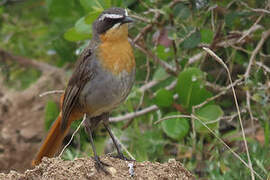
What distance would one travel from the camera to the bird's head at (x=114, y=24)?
15.0ft

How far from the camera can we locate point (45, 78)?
744 cm

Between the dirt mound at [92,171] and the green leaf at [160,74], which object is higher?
the dirt mound at [92,171]

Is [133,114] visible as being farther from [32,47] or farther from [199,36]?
[32,47]

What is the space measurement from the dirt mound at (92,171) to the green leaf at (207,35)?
2069 mm

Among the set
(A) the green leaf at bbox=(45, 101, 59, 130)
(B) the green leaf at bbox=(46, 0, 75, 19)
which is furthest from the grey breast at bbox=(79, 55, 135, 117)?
(B) the green leaf at bbox=(46, 0, 75, 19)

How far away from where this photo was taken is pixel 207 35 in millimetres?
Answer: 5527

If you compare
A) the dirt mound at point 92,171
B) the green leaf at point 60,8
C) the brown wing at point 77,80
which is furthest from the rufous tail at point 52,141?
the green leaf at point 60,8

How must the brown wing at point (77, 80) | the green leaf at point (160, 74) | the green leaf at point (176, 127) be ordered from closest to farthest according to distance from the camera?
1. the brown wing at point (77, 80)
2. the green leaf at point (176, 127)
3. the green leaf at point (160, 74)

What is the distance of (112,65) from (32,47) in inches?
160

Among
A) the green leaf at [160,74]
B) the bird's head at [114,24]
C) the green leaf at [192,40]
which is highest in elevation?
the bird's head at [114,24]

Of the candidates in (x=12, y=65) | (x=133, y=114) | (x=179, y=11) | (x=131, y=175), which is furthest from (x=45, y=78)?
(x=131, y=175)

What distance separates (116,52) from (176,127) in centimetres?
124

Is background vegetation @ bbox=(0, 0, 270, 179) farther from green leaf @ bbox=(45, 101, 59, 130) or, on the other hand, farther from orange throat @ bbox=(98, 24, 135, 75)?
orange throat @ bbox=(98, 24, 135, 75)

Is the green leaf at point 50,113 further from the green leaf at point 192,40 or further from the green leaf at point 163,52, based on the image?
the green leaf at point 192,40
